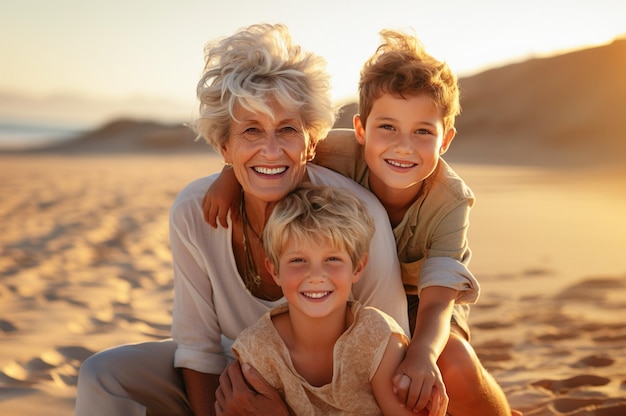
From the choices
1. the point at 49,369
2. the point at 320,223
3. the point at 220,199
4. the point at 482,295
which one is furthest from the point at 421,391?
the point at 482,295

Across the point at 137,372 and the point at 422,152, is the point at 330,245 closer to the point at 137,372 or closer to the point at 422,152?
the point at 422,152

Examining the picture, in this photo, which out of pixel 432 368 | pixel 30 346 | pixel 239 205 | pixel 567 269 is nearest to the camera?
pixel 432 368

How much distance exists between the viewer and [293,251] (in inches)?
108

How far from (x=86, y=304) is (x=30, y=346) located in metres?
1.14

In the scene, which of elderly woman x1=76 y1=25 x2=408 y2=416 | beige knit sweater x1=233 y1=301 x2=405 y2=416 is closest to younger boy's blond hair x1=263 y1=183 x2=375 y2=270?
elderly woman x1=76 y1=25 x2=408 y2=416

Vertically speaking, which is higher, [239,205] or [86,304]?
[239,205]

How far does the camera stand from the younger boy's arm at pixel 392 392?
2.61 metres

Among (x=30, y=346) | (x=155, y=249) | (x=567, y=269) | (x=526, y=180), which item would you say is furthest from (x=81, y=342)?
(x=526, y=180)

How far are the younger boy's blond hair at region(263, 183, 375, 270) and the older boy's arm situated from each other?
344 mm

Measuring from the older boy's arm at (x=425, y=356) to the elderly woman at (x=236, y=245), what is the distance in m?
0.20

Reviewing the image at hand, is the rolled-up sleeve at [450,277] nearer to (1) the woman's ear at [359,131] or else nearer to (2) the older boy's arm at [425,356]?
(2) the older boy's arm at [425,356]

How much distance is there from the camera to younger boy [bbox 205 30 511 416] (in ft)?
A: 9.54

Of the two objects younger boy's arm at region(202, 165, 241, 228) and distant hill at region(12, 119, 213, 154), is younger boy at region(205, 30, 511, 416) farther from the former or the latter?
distant hill at region(12, 119, 213, 154)

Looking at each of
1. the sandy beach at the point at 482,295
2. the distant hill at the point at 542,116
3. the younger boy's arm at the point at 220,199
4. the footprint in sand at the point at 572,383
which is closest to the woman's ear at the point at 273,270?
the younger boy's arm at the point at 220,199
